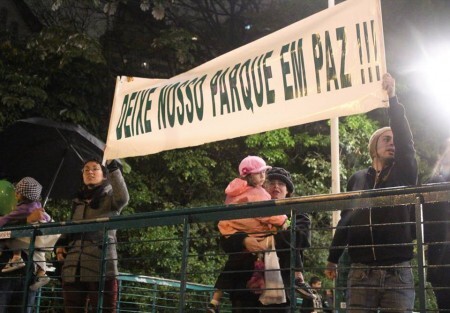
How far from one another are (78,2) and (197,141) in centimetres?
1084

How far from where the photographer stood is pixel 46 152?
24.6ft

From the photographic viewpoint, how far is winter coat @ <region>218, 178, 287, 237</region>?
4.61 m

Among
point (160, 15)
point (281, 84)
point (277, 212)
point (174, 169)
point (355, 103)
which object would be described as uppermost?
point (160, 15)

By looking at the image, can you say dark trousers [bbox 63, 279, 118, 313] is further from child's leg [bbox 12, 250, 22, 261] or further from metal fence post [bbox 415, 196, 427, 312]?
metal fence post [bbox 415, 196, 427, 312]

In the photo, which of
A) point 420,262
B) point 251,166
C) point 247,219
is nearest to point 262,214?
point 247,219

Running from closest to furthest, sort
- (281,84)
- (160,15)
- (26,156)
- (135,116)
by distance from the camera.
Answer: (281,84)
(135,116)
(26,156)
(160,15)

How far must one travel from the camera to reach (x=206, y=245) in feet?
47.7

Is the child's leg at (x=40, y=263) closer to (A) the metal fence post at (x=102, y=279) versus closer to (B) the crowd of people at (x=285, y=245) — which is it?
(B) the crowd of people at (x=285, y=245)

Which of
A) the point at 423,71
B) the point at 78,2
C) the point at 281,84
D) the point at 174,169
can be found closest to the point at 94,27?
the point at 78,2

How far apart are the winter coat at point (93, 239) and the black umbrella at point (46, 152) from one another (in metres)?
1.72

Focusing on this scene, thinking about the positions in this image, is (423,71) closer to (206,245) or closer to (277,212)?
(206,245)

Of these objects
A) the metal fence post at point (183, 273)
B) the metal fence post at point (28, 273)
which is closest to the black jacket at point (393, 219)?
the metal fence post at point (183, 273)

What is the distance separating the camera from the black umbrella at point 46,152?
7.39m

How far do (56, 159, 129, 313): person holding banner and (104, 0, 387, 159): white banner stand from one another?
1.29 feet
